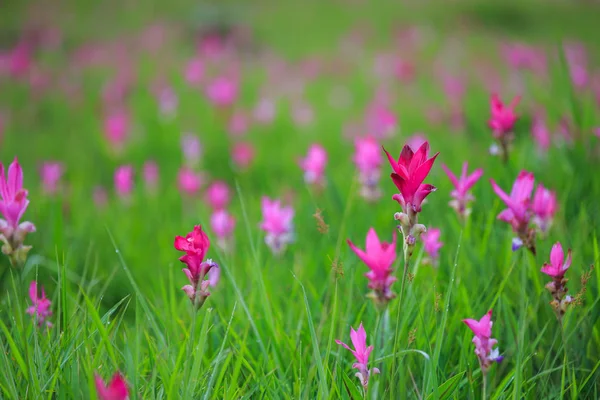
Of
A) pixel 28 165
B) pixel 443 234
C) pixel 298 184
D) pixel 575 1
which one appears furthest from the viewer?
pixel 575 1

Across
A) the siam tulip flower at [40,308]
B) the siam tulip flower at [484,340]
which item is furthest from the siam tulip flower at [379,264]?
the siam tulip flower at [40,308]

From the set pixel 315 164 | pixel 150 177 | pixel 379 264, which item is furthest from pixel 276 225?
pixel 150 177

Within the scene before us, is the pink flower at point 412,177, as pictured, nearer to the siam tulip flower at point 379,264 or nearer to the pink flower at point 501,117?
the siam tulip flower at point 379,264

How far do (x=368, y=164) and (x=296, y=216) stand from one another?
577mm

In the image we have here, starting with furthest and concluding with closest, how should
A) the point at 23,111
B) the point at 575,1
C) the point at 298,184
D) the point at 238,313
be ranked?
the point at 575,1 → the point at 23,111 → the point at 298,184 → the point at 238,313

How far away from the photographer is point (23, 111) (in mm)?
5676

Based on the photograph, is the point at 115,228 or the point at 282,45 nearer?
the point at 115,228

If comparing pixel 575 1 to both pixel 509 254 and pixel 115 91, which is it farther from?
pixel 509 254

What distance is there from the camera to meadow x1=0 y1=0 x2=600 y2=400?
3.66 feet

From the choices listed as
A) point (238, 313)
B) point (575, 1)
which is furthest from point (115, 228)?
point (575, 1)

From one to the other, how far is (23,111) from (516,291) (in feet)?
18.4

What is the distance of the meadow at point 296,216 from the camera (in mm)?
1114

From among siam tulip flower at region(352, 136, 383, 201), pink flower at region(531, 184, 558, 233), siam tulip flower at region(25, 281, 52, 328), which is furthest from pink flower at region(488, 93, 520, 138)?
siam tulip flower at region(25, 281, 52, 328)

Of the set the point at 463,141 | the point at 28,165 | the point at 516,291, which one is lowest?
the point at 28,165
